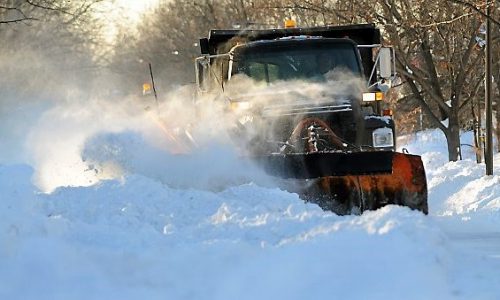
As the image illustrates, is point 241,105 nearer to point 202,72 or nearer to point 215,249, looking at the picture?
point 202,72

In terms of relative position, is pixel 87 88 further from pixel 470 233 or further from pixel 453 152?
pixel 470 233

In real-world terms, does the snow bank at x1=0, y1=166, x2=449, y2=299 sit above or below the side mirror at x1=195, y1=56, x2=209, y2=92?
below

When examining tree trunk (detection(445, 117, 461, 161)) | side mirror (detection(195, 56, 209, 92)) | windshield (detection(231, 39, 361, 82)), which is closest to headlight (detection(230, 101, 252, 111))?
windshield (detection(231, 39, 361, 82))

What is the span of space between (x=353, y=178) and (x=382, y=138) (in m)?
1.45

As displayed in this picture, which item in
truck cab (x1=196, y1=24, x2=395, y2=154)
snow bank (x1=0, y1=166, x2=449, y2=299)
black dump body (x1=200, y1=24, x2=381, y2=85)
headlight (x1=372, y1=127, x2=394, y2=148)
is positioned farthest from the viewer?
black dump body (x1=200, y1=24, x2=381, y2=85)

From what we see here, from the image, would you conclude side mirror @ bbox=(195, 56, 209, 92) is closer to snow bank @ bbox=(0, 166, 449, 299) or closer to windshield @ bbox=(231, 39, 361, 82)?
windshield @ bbox=(231, 39, 361, 82)

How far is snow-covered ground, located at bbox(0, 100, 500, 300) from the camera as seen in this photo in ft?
14.1

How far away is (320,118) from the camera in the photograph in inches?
336

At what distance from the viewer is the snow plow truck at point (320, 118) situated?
290 inches

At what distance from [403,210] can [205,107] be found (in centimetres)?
492

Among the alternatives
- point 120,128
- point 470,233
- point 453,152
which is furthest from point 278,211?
point 453,152

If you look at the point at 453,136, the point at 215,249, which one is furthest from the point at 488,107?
the point at 215,249

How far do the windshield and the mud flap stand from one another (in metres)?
2.13

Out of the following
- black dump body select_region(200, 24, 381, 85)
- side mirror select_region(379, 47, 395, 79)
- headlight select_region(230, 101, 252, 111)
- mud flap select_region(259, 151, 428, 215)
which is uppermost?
black dump body select_region(200, 24, 381, 85)
